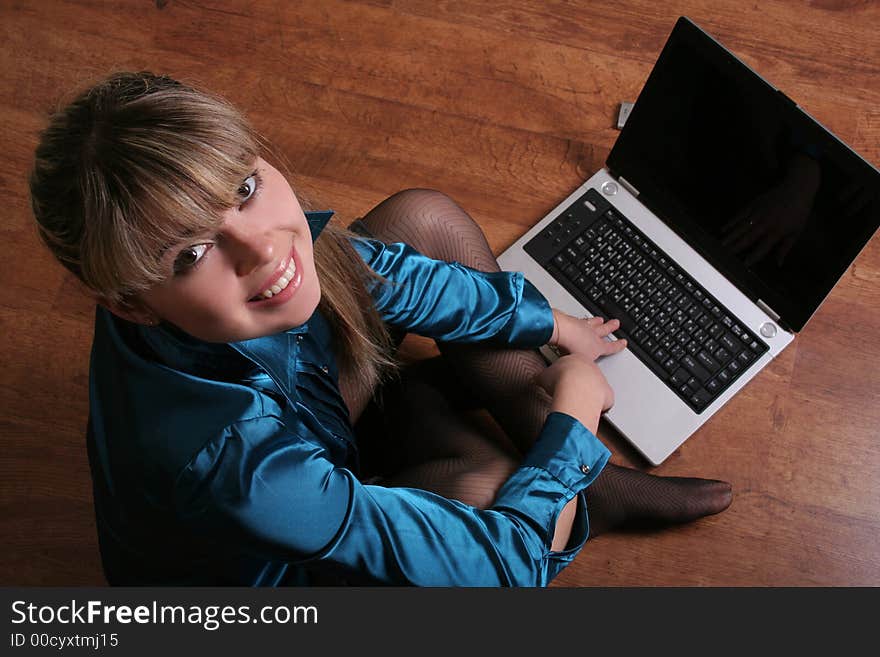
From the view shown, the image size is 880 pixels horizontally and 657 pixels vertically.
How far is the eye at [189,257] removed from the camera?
0.76 metres

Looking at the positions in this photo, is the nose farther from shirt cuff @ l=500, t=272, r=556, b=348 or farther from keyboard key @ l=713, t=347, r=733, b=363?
keyboard key @ l=713, t=347, r=733, b=363

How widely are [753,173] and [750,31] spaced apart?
40cm

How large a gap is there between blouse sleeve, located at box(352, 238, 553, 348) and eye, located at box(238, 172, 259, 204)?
0.94 feet

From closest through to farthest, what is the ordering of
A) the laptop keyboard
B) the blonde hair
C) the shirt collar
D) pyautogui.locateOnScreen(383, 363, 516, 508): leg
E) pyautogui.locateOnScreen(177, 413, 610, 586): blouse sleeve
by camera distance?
the blonde hair
pyautogui.locateOnScreen(177, 413, 610, 586): blouse sleeve
the shirt collar
pyautogui.locateOnScreen(383, 363, 516, 508): leg
the laptop keyboard

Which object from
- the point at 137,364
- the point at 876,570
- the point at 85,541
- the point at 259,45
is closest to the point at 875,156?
the point at 876,570

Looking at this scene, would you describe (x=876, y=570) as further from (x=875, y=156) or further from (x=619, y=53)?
(x=619, y=53)

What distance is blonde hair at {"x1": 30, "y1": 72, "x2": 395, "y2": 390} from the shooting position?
721 mm

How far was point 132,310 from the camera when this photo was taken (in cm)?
80

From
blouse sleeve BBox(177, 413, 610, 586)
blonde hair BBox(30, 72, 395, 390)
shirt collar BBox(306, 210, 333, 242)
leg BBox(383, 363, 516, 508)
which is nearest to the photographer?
blonde hair BBox(30, 72, 395, 390)

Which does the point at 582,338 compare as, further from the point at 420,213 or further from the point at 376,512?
the point at 376,512

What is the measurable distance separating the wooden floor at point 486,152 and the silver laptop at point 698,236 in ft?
0.19

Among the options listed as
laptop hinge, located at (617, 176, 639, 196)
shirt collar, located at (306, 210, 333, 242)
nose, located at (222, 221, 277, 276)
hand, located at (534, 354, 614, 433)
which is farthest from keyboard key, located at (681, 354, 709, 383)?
nose, located at (222, 221, 277, 276)

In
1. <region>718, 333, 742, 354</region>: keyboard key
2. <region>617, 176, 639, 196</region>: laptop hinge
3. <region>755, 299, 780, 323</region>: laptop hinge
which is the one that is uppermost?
<region>617, 176, 639, 196</region>: laptop hinge

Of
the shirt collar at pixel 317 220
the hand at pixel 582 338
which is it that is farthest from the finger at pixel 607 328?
the shirt collar at pixel 317 220
